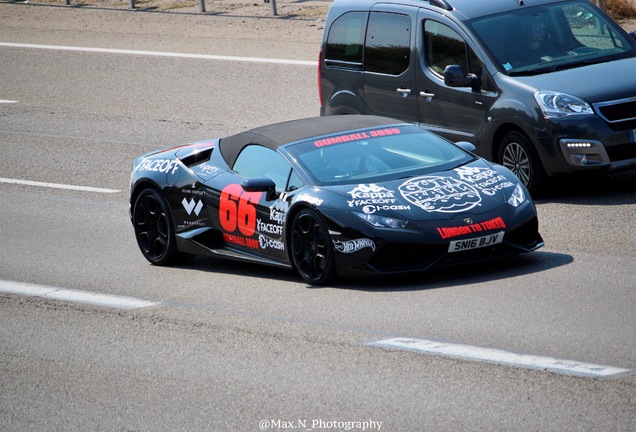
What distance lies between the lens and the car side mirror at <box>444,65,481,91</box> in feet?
40.7

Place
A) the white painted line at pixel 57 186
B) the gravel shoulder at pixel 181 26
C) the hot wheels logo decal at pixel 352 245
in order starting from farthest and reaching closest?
the gravel shoulder at pixel 181 26, the white painted line at pixel 57 186, the hot wheels logo decal at pixel 352 245

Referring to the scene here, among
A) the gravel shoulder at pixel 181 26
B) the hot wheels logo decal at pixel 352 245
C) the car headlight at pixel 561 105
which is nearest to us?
the hot wheels logo decal at pixel 352 245

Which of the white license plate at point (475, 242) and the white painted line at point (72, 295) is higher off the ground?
the white license plate at point (475, 242)

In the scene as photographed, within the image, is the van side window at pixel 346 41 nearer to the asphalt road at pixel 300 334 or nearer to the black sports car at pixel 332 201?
the asphalt road at pixel 300 334

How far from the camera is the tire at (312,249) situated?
9320mm

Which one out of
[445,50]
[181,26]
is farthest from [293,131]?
[181,26]

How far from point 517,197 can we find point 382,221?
1.20m

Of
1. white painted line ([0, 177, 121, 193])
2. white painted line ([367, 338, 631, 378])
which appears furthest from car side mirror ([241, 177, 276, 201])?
white painted line ([0, 177, 121, 193])

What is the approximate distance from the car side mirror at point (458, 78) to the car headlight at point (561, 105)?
935 millimetres

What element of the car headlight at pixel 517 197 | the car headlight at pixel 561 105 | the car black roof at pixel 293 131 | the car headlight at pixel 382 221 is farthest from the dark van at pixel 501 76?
the car headlight at pixel 382 221

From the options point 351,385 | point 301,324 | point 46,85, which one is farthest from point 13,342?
point 46,85

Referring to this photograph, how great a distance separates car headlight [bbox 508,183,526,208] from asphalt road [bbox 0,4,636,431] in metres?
0.49

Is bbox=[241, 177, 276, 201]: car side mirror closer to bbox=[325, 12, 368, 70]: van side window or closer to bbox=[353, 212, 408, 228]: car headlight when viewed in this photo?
bbox=[353, 212, 408, 228]: car headlight

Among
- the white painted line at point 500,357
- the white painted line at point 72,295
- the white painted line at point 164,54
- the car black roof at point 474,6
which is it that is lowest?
the white painted line at point 164,54
